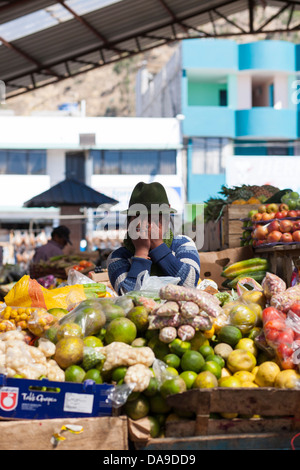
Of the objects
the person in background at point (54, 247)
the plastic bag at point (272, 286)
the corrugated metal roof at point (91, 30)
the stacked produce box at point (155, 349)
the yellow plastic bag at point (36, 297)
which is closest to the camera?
the stacked produce box at point (155, 349)

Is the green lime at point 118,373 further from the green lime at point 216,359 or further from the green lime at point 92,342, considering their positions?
the green lime at point 216,359

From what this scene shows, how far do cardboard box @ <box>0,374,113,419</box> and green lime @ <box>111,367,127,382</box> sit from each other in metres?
0.11

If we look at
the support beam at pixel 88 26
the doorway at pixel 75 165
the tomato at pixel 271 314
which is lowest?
the tomato at pixel 271 314

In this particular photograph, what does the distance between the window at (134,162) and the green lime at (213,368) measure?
22381 millimetres

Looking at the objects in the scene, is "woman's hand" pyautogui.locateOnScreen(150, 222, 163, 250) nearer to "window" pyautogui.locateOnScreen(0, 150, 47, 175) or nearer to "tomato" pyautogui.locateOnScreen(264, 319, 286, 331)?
"tomato" pyautogui.locateOnScreen(264, 319, 286, 331)

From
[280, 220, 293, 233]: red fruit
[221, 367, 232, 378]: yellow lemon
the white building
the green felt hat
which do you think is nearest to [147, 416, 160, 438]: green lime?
[221, 367, 232, 378]: yellow lemon

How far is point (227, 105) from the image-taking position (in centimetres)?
2672

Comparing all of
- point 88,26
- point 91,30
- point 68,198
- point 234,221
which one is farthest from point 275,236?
point 91,30

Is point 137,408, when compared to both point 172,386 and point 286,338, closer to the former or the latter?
point 172,386

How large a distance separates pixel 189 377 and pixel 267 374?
380 millimetres

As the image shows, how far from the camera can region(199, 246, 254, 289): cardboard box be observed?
5.64 m

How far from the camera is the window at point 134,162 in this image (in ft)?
81.4

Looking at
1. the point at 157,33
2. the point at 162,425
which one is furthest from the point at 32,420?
the point at 157,33

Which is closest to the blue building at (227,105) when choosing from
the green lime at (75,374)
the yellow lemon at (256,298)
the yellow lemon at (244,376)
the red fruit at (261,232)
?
the red fruit at (261,232)
